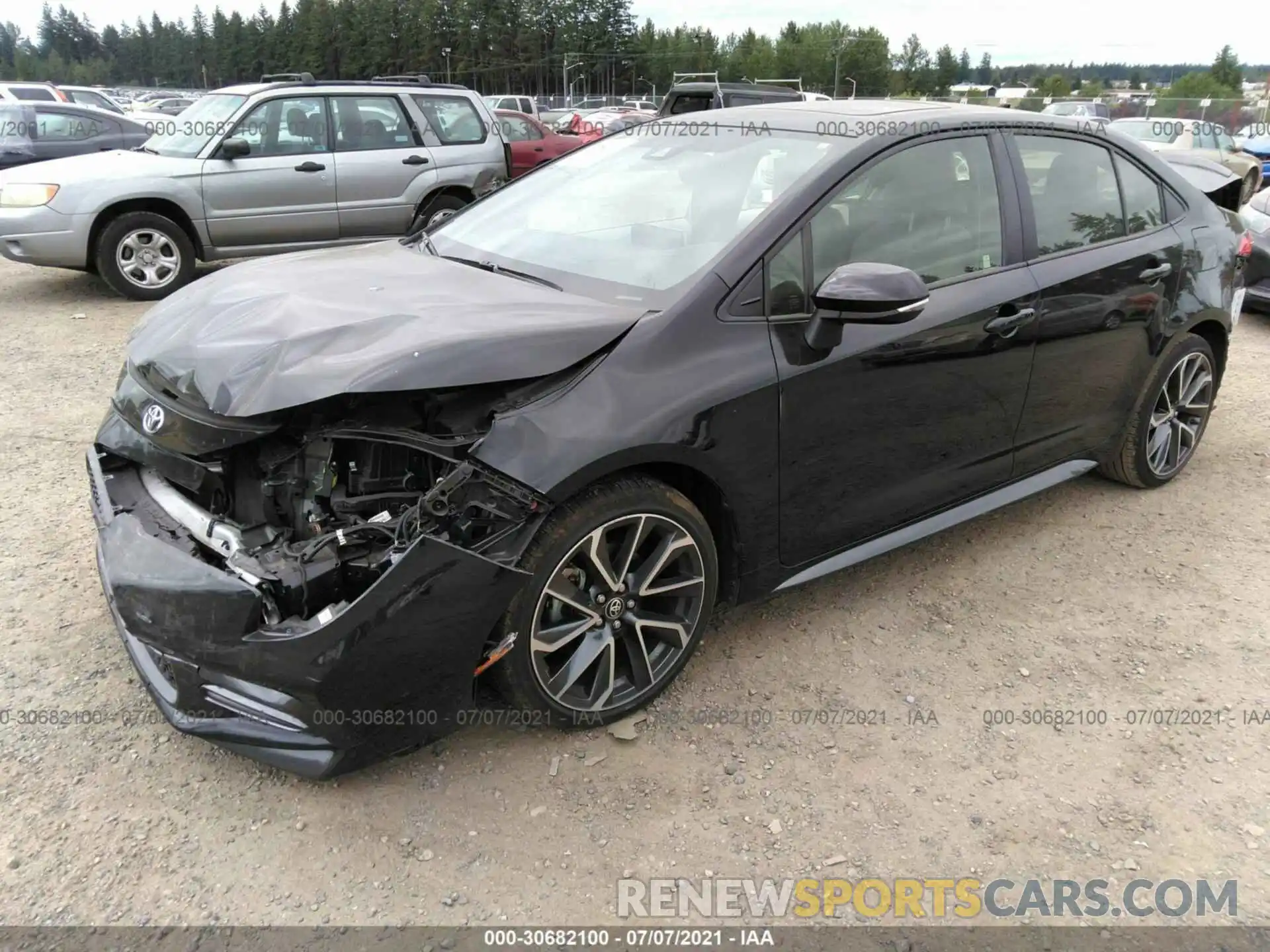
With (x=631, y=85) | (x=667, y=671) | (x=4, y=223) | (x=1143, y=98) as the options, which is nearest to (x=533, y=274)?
(x=667, y=671)

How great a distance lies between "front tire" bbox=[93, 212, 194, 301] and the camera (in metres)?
7.54

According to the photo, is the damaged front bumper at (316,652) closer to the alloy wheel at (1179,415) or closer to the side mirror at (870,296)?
the side mirror at (870,296)

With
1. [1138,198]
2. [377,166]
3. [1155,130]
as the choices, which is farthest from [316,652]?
[1155,130]

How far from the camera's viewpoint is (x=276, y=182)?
7.99 m

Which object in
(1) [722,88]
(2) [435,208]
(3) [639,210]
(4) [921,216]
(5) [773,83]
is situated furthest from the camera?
(5) [773,83]

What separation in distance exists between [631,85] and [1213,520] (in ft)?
305

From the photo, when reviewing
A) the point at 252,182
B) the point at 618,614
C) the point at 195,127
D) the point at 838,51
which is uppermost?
the point at 838,51

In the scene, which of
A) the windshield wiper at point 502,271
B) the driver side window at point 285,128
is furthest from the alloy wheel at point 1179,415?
the driver side window at point 285,128

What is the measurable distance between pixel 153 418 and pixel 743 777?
196 centimetres

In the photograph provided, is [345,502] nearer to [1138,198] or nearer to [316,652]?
[316,652]

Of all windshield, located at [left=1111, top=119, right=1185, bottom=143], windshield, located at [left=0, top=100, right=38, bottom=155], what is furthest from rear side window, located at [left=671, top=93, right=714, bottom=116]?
windshield, located at [left=1111, top=119, right=1185, bottom=143]

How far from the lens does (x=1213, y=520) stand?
4.23m

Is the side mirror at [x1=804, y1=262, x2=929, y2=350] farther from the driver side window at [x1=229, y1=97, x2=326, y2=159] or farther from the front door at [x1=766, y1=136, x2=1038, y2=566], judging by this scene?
the driver side window at [x1=229, y1=97, x2=326, y2=159]

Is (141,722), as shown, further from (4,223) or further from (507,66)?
(507,66)
